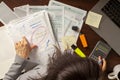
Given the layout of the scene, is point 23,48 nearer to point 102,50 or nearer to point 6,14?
point 6,14

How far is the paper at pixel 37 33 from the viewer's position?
1.38 metres

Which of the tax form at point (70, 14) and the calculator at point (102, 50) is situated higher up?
the tax form at point (70, 14)

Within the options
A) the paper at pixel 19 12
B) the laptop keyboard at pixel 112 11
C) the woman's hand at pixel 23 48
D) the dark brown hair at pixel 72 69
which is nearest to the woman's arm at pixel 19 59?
the woman's hand at pixel 23 48

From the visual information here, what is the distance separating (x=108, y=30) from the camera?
4.54 feet

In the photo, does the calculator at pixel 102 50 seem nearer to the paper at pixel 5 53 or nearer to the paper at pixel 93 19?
the paper at pixel 93 19

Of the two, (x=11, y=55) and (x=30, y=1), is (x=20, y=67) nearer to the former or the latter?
(x=11, y=55)

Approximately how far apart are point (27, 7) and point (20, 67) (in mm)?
298

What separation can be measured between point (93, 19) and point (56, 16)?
0.18 m

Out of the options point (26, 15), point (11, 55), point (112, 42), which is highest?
point (26, 15)

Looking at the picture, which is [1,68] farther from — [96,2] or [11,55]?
[96,2]

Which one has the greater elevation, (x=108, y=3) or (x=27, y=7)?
(x=27, y=7)

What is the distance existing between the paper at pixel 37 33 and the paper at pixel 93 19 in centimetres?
19

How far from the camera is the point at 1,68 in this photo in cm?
140

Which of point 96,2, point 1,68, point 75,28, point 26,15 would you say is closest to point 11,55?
point 1,68
